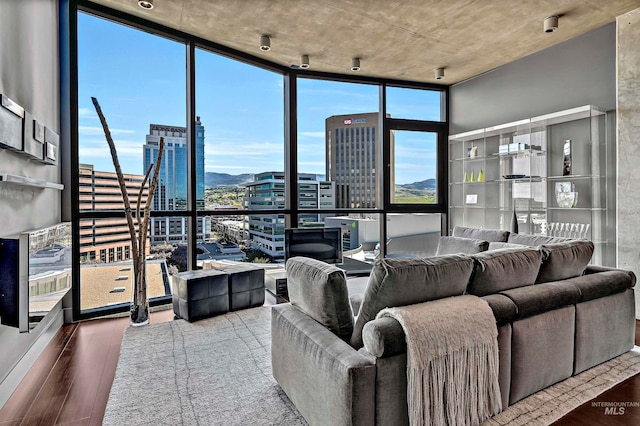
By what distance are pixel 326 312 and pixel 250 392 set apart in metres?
0.85

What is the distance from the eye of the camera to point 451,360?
176cm

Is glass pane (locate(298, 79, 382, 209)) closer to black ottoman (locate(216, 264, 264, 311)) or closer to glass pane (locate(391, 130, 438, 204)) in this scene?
glass pane (locate(391, 130, 438, 204))

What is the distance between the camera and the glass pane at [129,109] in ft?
12.2

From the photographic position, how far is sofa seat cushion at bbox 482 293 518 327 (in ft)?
6.61

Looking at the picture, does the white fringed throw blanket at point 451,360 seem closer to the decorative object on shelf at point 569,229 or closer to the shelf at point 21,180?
the shelf at point 21,180

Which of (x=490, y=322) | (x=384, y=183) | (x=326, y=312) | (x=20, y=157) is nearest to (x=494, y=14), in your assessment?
(x=384, y=183)

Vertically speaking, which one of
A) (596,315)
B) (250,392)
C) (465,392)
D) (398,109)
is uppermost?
(398,109)

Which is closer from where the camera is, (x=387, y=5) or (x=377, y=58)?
(x=387, y=5)

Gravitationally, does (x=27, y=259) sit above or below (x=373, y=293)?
above

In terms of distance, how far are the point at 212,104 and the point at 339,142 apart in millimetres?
1934

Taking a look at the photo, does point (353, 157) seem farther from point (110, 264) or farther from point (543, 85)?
point (110, 264)

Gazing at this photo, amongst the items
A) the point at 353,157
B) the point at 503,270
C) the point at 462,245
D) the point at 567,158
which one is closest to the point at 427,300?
the point at 503,270

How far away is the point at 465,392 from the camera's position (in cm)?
183

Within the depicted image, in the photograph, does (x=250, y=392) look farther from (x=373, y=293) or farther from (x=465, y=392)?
(x=465, y=392)
